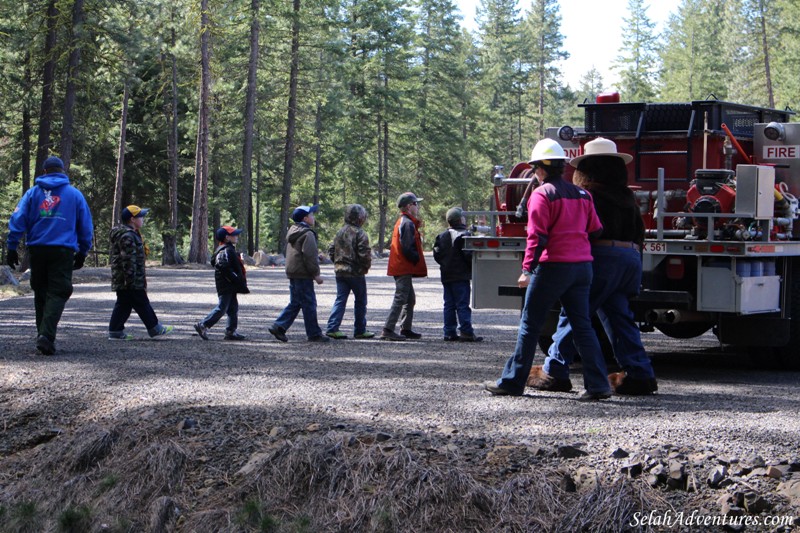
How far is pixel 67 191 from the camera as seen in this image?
10852mm

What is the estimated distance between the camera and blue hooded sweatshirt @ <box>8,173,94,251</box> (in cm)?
1060

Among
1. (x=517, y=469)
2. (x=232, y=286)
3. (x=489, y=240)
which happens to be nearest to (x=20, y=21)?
(x=232, y=286)

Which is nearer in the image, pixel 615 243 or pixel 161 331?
pixel 615 243

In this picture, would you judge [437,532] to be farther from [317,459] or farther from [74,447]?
[74,447]

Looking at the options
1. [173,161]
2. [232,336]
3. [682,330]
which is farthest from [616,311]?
[173,161]

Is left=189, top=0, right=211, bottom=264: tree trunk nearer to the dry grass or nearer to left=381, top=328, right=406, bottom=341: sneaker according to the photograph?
left=381, top=328, right=406, bottom=341: sneaker

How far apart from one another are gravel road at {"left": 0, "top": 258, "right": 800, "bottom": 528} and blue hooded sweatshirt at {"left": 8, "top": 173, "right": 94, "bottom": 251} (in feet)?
3.99

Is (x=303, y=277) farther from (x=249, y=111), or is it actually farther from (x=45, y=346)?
(x=249, y=111)

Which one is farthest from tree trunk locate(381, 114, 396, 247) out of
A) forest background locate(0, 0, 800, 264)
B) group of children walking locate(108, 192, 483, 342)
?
group of children walking locate(108, 192, 483, 342)

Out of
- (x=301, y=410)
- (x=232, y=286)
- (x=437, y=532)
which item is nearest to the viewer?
(x=437, y=532)

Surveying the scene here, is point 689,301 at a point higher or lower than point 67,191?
lower

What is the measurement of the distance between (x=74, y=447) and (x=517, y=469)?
3.06 metres

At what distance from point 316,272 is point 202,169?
25.9m

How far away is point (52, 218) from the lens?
35.0ft
